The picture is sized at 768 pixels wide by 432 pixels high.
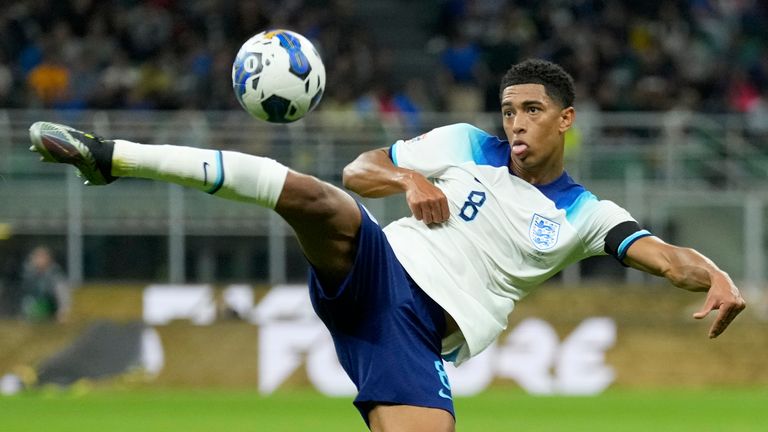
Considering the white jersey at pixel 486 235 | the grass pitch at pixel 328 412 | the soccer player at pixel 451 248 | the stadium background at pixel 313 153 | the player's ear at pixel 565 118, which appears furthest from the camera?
the stadium background at pixel 313 153

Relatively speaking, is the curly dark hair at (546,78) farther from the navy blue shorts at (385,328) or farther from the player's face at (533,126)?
the navy blue shorts at (385,328)

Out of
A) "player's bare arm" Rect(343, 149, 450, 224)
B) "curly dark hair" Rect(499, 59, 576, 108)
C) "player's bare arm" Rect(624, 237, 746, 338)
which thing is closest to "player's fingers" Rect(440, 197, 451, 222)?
"player's bare arm" Rect(343, 149, 450, 224)

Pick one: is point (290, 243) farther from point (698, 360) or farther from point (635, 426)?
point (635, 426)

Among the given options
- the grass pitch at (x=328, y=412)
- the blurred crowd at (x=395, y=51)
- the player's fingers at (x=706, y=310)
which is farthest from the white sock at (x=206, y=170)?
the blurred crowd at (x=395, y=51)

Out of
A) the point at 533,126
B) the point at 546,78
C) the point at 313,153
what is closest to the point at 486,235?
the point at 533,126

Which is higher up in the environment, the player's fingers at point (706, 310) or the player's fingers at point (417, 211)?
the player's fingers at point (417, 211)

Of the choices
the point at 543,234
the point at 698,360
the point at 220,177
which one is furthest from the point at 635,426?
the point at 220,177

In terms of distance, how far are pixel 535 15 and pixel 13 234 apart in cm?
939

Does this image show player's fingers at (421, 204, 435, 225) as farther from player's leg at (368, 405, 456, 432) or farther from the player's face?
player's leg at (368, 405, 456, 432)

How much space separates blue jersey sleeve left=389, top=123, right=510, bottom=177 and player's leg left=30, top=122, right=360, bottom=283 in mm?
991

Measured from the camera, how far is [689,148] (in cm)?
1825

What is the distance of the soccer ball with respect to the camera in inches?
254

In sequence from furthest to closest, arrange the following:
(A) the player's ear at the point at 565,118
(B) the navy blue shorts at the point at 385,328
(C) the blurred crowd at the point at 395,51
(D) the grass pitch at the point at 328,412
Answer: (C) the blurred crowd at the point at 395,51 < (D) the grass pitch at the point at 328,412 < (A) the player's ear at the point at 565,118 < (B) the navy blue shorts at the point at 385,328

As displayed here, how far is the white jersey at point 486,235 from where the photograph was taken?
21.6 feet
